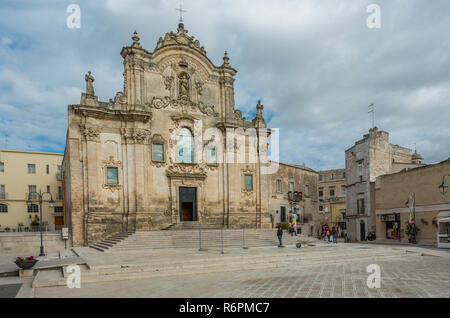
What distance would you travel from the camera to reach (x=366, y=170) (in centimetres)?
3647

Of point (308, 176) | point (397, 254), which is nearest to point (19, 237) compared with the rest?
point (397, 254)

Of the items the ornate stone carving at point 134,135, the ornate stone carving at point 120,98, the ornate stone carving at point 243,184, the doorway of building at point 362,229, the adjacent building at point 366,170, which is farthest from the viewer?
the doorway of building at point 362,229

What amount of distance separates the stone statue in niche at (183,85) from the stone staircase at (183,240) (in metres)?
11.4

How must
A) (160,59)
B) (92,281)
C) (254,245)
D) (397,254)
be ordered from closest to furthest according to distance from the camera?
(92,281) → (397,254) → (254,245) → (160,59)

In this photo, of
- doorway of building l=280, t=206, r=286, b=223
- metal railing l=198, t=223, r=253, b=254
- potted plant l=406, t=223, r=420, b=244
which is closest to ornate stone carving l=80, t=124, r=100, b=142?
metal railing l=198, t=223, r=253, b=254

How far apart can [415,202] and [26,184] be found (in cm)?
4613

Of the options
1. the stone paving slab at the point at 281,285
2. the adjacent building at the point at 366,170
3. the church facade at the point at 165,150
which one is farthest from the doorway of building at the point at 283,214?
the stone paving slab at the point at 281,285

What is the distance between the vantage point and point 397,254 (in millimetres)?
18062

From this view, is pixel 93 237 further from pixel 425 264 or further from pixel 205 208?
pixel 425 264

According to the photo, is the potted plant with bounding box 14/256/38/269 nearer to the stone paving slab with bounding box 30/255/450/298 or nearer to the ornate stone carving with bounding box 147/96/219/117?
the stone paving slab with bounding box 30/255/450/298

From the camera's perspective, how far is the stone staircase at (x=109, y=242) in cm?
2016

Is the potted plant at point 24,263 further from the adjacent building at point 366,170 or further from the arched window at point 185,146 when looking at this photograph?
the adjacent building at point 366,170

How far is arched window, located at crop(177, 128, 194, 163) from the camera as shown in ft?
90.5

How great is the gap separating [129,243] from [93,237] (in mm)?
4740
